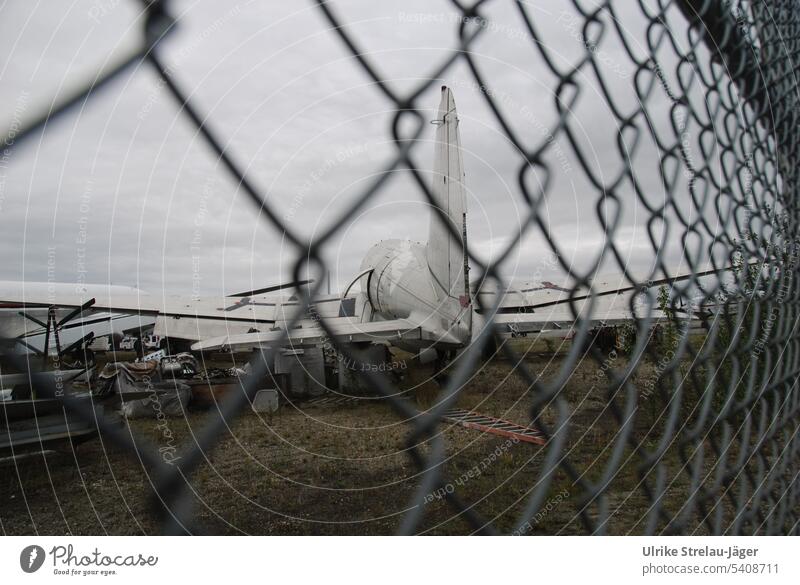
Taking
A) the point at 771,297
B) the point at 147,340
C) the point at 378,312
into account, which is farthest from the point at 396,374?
the point at 771,297

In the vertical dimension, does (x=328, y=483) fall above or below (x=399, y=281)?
below

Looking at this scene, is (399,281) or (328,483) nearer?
(328,483)

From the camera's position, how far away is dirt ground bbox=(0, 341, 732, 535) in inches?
76.5

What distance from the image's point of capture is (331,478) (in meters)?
2.87

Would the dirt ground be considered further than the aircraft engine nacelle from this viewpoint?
No

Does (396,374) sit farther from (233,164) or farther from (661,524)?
(233,164)

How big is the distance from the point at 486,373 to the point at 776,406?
632cm

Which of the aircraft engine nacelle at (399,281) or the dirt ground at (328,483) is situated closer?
the dirt ground at (328,483)

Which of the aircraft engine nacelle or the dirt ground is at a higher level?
the aircraft engine nacelle

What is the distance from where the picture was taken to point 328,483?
2814 mm

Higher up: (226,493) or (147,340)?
(147,340)

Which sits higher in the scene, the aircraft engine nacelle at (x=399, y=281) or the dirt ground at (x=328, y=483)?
the aircraft engine nacelle at (x=399, y=281)

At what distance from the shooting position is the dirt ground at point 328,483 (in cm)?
194
